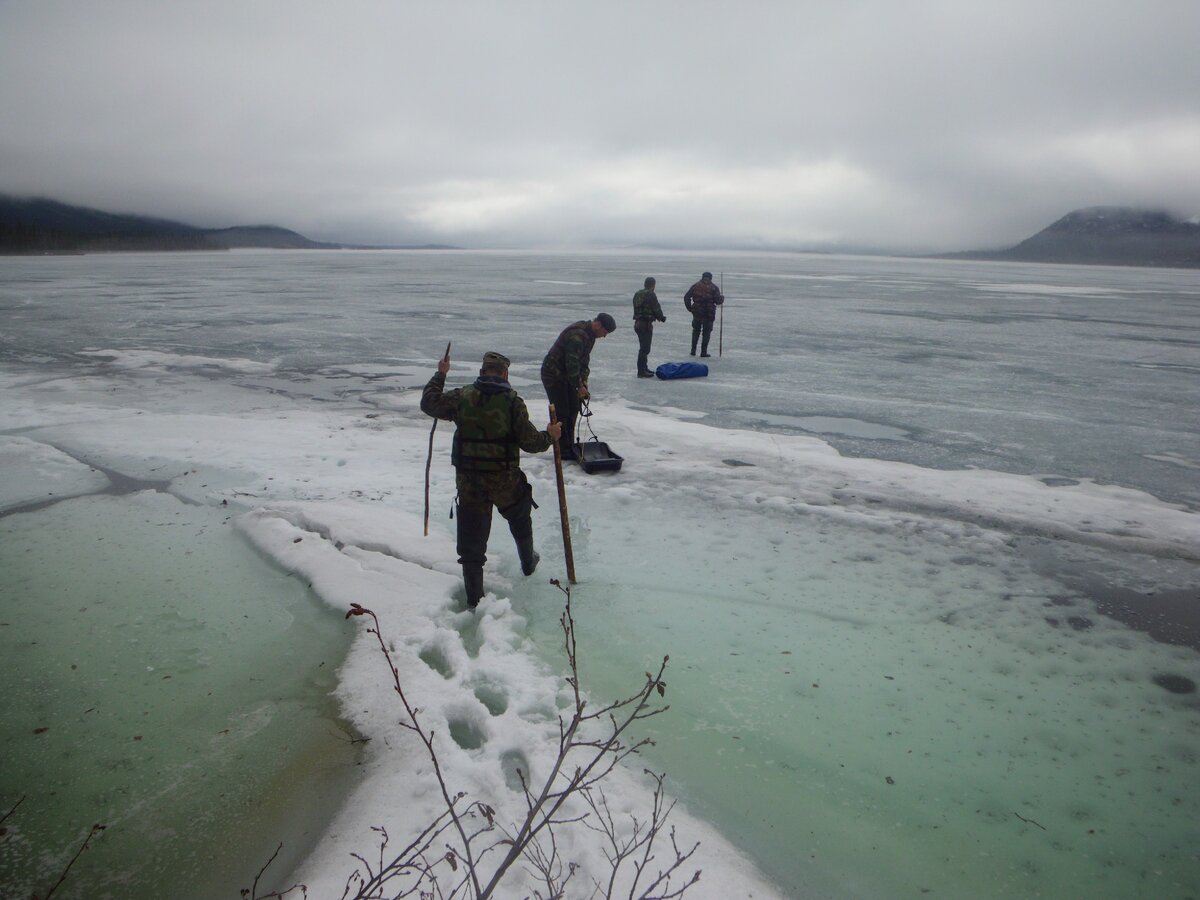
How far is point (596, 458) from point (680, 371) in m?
5.43

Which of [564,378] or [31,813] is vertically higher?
[564,378]

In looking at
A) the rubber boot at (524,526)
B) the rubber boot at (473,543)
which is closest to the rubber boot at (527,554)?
the rubber boot at (524,526)

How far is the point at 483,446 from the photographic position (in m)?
4.62

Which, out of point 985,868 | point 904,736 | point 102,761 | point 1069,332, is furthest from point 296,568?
point 1069,332

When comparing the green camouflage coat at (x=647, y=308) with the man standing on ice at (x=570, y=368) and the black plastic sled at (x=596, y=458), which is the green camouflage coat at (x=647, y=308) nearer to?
the man standing on ice at (x=570, y=368)

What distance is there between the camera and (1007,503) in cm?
674

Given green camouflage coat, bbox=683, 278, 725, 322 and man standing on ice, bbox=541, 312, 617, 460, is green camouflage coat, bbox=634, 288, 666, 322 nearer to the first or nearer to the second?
green camouflage coat, bbox=683, 278, 725, 322

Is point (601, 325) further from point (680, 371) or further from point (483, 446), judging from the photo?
point (680, 371)

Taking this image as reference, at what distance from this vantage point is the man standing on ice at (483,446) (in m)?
4.58

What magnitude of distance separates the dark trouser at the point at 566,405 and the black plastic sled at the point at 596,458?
0.12m

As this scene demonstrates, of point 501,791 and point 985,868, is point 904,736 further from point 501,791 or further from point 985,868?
point 501,791

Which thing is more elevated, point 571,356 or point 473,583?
point 571,356

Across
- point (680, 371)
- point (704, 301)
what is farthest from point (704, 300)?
point (680, 371)

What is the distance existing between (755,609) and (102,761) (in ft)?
12.0
